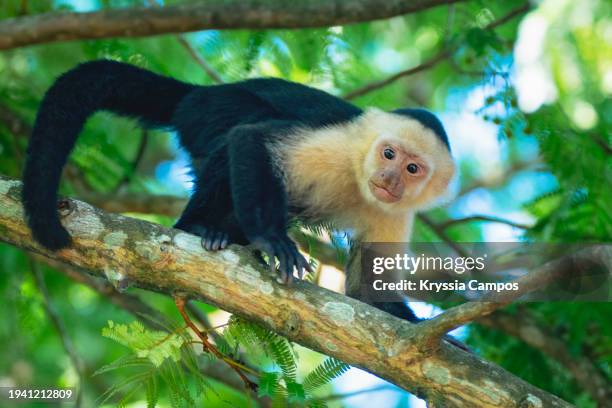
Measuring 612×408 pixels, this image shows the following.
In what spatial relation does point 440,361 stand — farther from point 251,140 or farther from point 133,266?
point 251,140

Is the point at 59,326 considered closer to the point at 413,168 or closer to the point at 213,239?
the point at 213,239

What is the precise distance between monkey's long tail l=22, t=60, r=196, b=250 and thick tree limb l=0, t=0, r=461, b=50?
0.27m

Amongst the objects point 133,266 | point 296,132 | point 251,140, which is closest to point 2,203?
point 133,266

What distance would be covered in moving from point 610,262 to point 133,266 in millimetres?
2142

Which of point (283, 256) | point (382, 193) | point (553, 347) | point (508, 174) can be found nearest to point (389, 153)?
point (382, 193)

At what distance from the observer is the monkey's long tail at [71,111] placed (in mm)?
3379

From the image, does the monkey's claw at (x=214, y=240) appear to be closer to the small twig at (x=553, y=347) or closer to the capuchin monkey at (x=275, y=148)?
the capuchin monkey at (x=275, y=148)

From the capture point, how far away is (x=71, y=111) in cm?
413

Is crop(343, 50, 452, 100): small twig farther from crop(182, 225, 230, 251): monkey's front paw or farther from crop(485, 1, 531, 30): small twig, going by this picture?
crop(182, 225, 230, 251): monkey's front paw

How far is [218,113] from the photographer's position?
15.4 ft

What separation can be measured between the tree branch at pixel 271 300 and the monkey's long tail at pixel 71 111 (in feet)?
0.36

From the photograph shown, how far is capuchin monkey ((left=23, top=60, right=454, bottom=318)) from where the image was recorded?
4141 millimetres

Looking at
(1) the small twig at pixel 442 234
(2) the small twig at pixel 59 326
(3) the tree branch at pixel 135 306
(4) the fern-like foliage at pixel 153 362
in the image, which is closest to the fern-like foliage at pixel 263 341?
(4) the fern-like foliage at pixel 153 362

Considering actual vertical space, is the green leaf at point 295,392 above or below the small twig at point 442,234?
below
